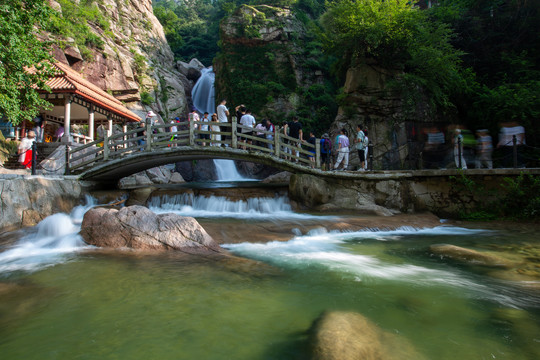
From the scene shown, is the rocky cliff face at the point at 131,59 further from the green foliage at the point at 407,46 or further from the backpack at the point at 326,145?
the backpack at the point at 326,145

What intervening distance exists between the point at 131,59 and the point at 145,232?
27047mm

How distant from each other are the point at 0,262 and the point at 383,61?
2008 cm

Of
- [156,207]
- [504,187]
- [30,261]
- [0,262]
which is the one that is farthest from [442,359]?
[156,207]

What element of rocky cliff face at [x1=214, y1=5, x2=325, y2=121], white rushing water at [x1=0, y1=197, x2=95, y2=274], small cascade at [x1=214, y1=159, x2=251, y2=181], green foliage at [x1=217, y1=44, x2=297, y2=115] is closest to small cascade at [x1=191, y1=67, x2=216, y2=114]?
rocky cliff face at [x1=214, y1=5, x2=325, y2=121]

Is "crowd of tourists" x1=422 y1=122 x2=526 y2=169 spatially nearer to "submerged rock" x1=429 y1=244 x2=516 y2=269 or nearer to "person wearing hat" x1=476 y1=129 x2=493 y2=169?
"person wearing hat" x1=476 y1=129 x2=493 y2=169

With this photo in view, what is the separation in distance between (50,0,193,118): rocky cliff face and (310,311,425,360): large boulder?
974 inches

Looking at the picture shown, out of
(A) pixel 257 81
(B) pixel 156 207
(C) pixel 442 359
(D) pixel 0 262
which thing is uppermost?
(A) pixel 257 81

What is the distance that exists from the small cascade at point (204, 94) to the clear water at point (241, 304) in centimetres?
2713

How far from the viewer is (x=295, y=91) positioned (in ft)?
88.7

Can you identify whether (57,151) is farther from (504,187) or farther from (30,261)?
(504,187)

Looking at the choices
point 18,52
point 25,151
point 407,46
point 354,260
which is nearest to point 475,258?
point 354,260

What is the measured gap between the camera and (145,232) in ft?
20.9

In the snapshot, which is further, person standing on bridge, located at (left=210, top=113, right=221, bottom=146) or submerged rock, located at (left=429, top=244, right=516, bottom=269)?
person standing on bridge, located at (left=210, top=113, right=221, bottom=146)

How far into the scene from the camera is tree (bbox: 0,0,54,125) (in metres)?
8.36
